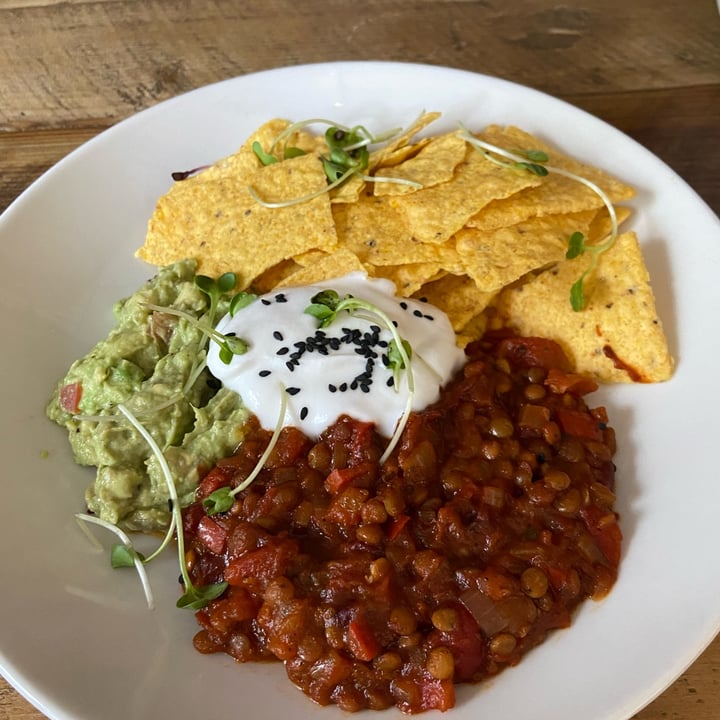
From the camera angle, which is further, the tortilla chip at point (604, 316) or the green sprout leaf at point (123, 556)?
the tortilla chip at point (604, 316)

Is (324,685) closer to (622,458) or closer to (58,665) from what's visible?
(58,665)

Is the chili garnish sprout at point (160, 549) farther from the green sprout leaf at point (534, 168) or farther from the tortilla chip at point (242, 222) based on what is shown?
the green sprout leaf at point (534, 168)

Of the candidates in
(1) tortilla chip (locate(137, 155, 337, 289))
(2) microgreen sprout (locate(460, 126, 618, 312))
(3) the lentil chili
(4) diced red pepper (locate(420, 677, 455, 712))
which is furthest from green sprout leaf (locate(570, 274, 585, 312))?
(4) diced red pepper (locate(420, 677, 455, 712))

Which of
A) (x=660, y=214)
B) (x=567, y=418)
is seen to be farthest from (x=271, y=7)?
(x=567, y=418)

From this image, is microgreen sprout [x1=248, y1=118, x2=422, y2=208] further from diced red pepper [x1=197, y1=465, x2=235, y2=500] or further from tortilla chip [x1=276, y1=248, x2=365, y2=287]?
diced red pepper [x1=197, y1=465, x2=235, y2=500]

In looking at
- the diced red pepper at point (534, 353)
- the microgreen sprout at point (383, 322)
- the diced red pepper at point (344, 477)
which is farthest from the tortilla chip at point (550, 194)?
the diced red pepper at point (344, 477)

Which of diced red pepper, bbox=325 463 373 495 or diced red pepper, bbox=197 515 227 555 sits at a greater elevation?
diced red pepper, bbox=325 463 373 495
